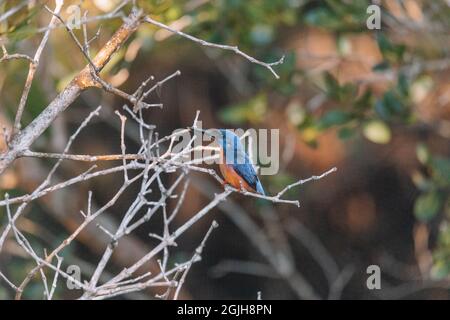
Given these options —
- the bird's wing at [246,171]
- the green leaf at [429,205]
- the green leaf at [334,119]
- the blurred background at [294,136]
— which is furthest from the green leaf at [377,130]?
the bird's wing at [246,171]

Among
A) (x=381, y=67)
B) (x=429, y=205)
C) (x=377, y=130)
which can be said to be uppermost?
(x=381, y=67)

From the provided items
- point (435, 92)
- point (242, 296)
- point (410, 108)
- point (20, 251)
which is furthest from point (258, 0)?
point (242, 296)

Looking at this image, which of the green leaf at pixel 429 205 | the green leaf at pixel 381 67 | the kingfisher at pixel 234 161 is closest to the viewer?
the kingfisher at pixel 234 161

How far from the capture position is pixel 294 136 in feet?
22.4

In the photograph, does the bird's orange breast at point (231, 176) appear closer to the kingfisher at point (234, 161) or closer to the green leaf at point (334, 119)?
the kingfisher at point (234, 161)

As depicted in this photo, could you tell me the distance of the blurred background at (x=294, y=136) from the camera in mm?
5145

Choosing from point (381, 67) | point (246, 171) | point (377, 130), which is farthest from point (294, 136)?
point (246, 171)

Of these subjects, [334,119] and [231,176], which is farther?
[334,119]

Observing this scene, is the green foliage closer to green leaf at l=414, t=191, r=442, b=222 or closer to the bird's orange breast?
green leaf at l=414, t=191, r=442, b=222

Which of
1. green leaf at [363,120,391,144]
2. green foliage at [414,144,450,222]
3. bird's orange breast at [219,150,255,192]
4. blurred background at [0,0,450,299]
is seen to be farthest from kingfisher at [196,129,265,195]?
green foliage at [414,144,450,222]

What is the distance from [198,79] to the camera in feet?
24.8

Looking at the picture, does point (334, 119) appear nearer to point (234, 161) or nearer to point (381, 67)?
point (381, 67)

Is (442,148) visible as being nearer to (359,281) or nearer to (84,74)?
(359,281)
